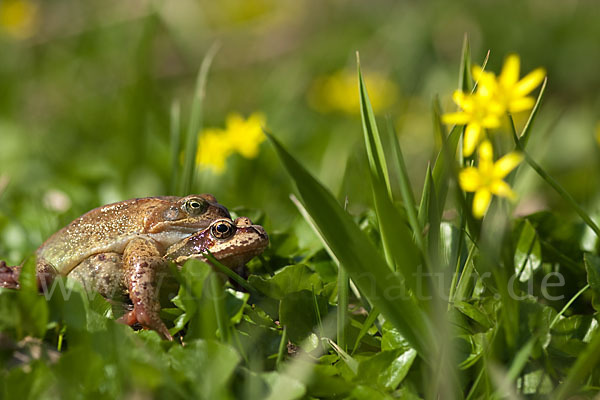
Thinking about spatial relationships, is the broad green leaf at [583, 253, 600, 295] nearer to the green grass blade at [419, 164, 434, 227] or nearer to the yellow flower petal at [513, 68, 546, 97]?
A: the green grass blade at [419, 164, 434, 227]

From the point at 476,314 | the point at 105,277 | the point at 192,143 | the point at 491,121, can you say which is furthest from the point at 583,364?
the point at 192,143

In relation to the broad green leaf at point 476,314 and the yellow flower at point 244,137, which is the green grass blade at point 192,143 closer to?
the yellow flower at point 244,137

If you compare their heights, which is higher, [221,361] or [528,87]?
[528,87]

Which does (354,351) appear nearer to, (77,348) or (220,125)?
(77,348)

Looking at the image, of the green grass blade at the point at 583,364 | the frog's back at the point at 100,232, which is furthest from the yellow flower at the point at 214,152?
the green grass blade at the point at 583,364

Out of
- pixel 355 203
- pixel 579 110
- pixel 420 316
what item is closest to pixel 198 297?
pixel 420 316

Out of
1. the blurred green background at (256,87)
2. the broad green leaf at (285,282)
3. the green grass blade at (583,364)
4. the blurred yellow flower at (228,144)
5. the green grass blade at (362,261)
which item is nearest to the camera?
the green grass blade at (583,364)
